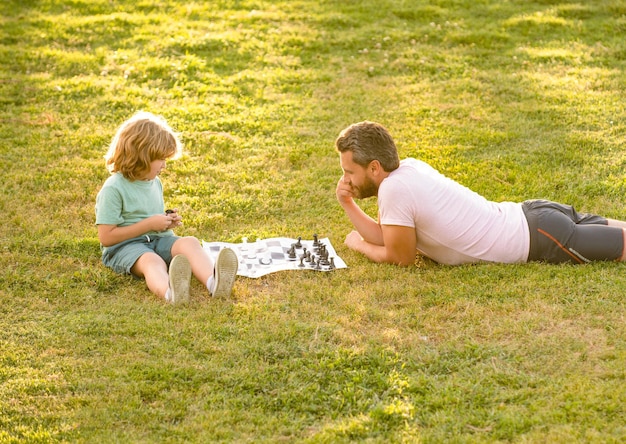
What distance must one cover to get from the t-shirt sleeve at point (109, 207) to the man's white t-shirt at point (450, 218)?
2.15m

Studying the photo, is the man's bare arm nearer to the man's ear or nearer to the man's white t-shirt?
the man's white t-shirt

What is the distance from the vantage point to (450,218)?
632 cm

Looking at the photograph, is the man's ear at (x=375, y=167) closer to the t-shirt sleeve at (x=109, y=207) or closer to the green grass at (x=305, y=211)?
the green grass at (x=305, y=211)

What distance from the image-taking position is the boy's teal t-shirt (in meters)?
6.47

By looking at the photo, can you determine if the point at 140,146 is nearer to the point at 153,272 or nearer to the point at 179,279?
the point at 153,272

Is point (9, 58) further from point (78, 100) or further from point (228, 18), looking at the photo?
point (228, 18)

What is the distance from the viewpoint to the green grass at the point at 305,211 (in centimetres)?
461

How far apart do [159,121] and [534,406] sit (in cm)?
383

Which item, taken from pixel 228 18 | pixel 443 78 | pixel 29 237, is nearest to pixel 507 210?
pixel 29 237

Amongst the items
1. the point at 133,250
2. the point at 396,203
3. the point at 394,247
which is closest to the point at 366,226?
the point at 394,247

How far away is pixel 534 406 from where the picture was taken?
4.48 meters

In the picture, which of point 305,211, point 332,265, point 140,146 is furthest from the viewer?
Result: point 305,211

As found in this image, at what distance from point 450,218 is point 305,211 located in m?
2.09

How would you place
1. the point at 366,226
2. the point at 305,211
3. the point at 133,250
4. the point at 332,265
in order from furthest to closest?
the point at 305,211, the point at 366,226, the point at 332,265, the point at 133,250
